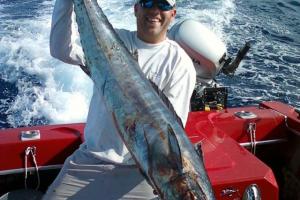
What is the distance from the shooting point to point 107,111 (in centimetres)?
245

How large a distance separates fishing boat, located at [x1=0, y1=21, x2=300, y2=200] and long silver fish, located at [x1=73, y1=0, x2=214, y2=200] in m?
0.74

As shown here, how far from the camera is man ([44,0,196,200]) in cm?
248

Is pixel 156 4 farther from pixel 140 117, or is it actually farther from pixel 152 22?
pixel 140 117

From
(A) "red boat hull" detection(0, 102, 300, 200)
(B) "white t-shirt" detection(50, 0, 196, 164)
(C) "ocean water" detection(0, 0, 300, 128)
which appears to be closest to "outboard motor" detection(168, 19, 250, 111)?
(A) "red boat hull" detection(0, 102, 300, 200)

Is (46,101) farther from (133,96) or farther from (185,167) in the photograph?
(185,167)

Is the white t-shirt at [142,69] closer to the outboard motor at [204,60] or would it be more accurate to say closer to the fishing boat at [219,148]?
the fishing boat at [219,148]

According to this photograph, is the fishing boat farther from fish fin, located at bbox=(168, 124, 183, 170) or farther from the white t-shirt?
fish fin, located at bbox=(168, 124, 183, 170)

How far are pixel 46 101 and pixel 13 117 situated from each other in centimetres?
77

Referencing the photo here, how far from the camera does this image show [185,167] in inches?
65.5

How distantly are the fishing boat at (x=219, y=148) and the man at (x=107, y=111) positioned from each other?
1.44 feet

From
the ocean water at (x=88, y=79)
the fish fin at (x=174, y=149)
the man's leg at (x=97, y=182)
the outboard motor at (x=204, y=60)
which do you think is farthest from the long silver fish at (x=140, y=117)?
the ocean water at (x=88, y=79)

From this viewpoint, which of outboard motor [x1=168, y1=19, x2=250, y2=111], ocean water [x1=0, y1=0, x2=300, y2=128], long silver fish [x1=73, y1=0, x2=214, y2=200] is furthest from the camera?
Answer: ocean water [x1=0, y1=0, x2=300, y2=128]

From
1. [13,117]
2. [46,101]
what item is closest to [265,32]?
[46,101]

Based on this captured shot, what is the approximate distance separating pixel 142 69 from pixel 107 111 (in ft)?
1.05
